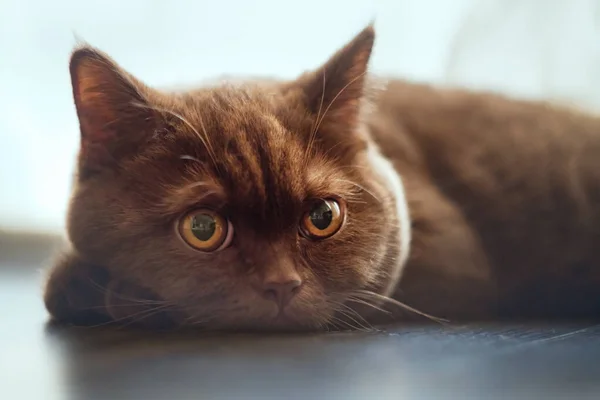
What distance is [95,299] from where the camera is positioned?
112 centimetres

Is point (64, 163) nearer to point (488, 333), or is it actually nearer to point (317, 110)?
point (317, 110)

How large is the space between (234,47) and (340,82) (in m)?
0.52

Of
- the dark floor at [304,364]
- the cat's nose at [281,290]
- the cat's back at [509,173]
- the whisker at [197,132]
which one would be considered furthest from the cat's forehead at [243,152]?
the cat's back at [509,173]

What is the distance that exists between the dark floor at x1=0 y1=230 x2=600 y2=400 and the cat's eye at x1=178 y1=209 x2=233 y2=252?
147mm

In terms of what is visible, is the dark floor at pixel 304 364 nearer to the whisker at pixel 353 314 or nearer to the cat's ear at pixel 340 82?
the whisker at pixel 353 314

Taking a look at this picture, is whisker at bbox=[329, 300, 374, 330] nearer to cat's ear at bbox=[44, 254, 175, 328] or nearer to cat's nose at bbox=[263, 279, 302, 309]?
cat's nose at bbox=[263, 279, 302, 309]

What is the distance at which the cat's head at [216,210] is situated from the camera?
1.04 metres

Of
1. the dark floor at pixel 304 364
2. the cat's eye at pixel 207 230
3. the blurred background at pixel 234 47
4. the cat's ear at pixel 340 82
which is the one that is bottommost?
the dark floor at pixel 304 364

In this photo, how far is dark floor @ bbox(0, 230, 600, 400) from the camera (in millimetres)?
820

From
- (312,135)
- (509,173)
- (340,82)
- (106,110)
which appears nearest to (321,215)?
(312,135)

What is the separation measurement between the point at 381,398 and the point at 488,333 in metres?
0.38

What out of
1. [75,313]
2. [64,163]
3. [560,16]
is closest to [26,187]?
[64,163]

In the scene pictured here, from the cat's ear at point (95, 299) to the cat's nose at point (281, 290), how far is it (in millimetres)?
179

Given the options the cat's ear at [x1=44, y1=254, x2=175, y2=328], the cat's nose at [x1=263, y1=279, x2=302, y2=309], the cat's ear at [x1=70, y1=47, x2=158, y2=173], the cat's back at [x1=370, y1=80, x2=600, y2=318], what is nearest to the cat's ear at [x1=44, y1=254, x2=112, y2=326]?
the cat's ear at [x1=44, y1=254, x2=175, y2=328]
